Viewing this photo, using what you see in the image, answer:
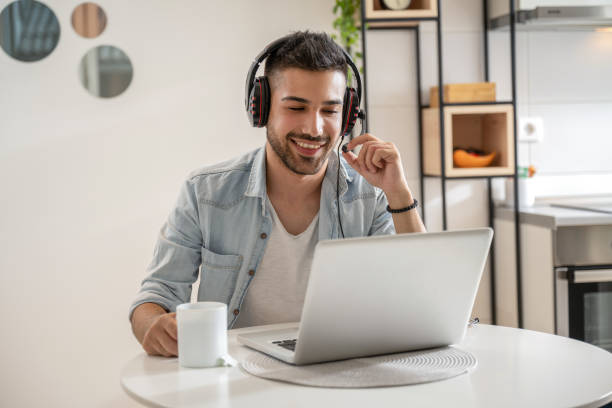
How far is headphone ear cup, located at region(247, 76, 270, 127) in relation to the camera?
1727mm

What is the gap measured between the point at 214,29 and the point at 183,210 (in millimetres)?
1324

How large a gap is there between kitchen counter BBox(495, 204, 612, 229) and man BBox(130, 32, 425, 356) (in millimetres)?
953

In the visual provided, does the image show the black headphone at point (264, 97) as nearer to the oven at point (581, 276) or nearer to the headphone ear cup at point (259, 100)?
the headphone ear cup at point (259, 100)

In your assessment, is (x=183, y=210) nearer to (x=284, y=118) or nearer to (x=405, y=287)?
(x=284, y=118)

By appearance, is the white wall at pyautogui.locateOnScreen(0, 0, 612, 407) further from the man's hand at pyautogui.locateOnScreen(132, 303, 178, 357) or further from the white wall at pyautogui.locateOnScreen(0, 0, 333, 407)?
the man's hand at pyautogui.locateOnScreen(132, 303, 178, 357)

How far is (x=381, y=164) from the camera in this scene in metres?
1.71

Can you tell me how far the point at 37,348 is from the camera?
2.81 meters

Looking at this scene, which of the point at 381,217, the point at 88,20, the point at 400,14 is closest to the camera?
the point at 381,217

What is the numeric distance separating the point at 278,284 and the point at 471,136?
1.58m

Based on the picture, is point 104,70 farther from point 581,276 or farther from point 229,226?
point 581,276

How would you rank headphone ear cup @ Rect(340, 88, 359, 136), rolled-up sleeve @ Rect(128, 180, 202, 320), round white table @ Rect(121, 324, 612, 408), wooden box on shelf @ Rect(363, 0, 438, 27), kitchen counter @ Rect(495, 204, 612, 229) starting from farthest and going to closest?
wooden box on shelf @ Rect(363, 0, 438, 27) → kitchen counter @ Rect(495, 204, 612, 229) → headphone ear cup @ Rect(340, 88, 359, 136) → rolled-up sleeve @ Rect(128, 180, 202, 320) → round white table @ Rect(121, 324, 612, 408)

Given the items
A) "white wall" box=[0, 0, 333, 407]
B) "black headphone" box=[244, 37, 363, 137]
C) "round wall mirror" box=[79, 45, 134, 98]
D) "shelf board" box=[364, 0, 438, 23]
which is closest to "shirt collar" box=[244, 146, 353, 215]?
"black headphone" box=[244, 37, 363, 137]

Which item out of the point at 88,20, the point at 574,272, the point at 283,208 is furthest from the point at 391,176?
the point at 88,20

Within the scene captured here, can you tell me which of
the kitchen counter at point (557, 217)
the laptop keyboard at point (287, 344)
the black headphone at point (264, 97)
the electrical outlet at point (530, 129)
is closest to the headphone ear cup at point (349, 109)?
the black headphone at point (264, 97)
